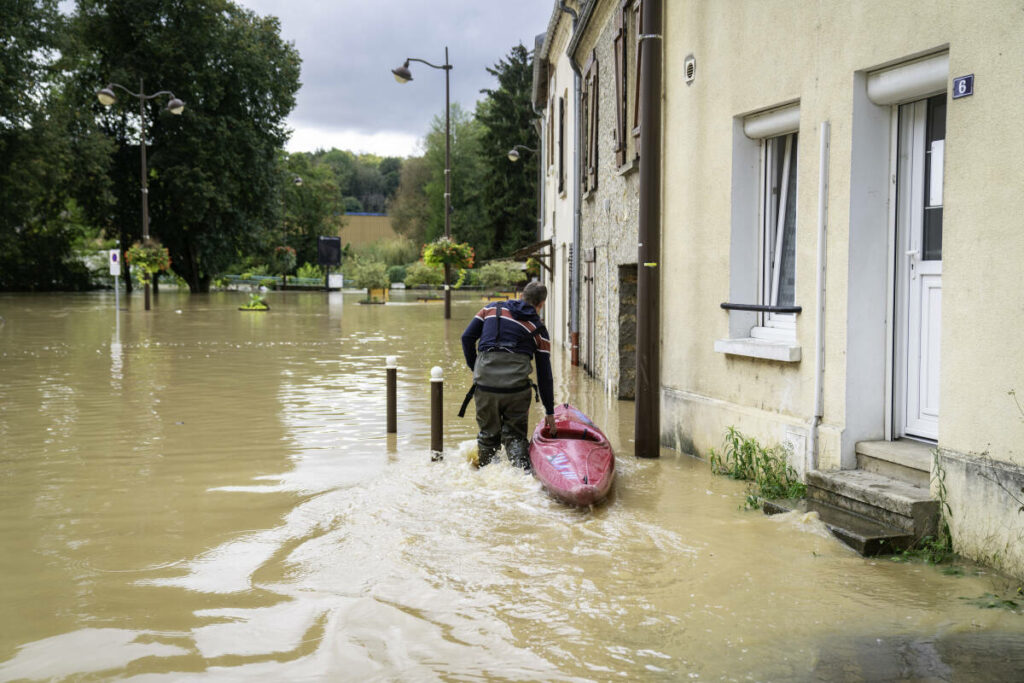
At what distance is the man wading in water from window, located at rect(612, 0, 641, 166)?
14.0ft

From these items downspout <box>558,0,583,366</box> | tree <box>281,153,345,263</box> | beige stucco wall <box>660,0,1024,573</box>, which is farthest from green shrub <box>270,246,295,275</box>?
beige stucco wall <box>660,0,1024,573</box>

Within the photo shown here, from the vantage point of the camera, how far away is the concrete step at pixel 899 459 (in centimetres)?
583

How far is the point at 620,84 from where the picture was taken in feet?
39.6

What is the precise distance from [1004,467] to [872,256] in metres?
1.90

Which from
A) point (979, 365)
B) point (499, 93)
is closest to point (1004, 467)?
point (979, 365)

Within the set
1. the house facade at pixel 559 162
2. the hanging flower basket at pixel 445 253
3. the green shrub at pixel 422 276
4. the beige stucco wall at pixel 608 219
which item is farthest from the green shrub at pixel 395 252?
the beige stucco wall at pixel 608 219

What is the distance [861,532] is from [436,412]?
13.3ft

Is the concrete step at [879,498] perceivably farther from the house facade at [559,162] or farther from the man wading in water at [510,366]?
the house facade at [559,162]

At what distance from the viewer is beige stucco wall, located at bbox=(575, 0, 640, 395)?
12.1 meters

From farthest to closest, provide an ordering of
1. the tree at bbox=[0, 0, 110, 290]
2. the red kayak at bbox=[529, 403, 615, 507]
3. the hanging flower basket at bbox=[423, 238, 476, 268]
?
1. the tree at bbox=[0, 0, 110, 290]
2. the hanging flower basket at bbox=[423, 238, 476, 268]
3. the red kayak at bbox=[529, 403, 615, 507]

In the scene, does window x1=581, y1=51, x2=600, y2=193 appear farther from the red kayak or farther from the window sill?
the red kayak

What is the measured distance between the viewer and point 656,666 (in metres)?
3.98

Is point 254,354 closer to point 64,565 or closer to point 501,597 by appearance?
point 64,565

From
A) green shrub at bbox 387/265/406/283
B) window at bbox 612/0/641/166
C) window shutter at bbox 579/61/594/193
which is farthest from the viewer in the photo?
green shrub at bbox 387/265/406/283
